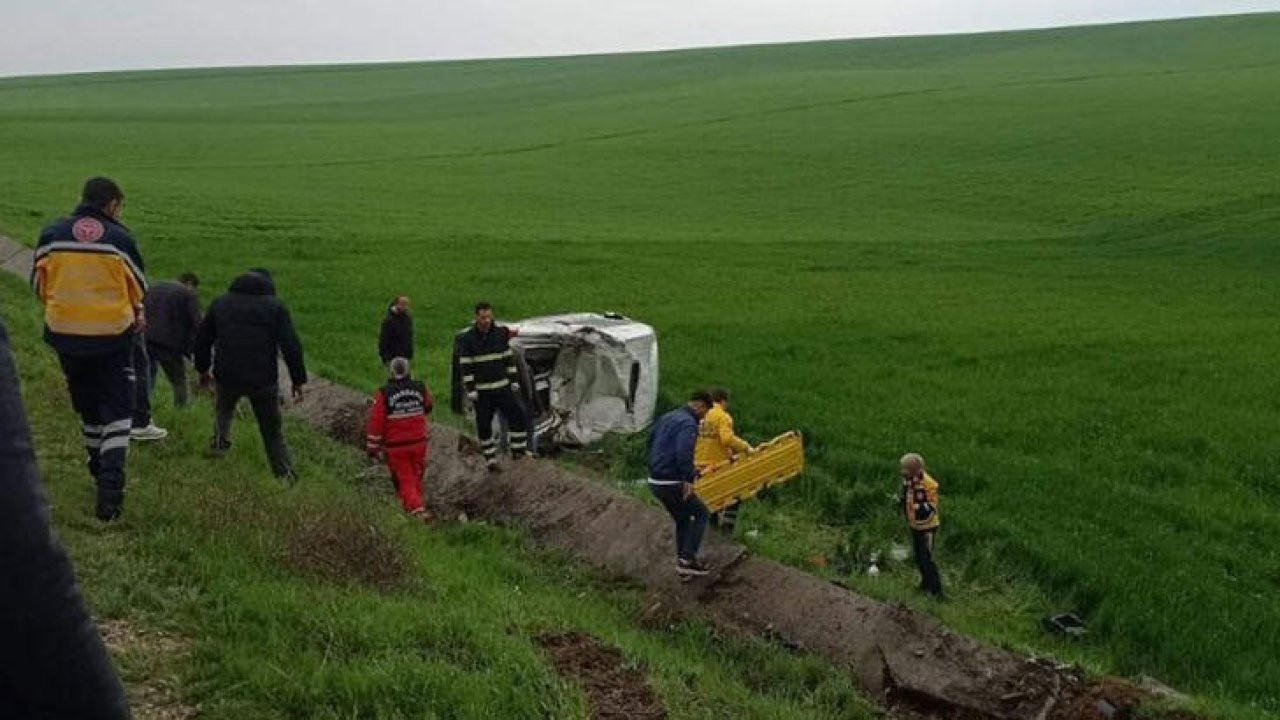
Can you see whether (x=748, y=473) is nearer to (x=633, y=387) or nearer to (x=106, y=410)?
(x=633, y=387)

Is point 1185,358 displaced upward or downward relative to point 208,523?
downward

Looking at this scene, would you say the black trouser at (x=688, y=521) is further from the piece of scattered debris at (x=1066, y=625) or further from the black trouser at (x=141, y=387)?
the black trouser at (x=141, y=387)

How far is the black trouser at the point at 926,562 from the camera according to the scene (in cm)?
981

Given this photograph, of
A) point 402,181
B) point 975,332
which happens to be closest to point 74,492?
point 975,332

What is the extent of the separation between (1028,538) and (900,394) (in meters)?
4.93

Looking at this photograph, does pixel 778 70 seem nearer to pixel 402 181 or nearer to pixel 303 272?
pixel 402 181

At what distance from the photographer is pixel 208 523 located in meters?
7.25

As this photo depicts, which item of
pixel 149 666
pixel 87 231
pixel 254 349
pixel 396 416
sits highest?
pixel 87 231

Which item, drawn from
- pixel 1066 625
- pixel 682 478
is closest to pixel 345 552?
pixel 682 478

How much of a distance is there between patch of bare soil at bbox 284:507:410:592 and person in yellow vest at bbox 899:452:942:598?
418 cm

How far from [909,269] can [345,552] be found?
21909mm

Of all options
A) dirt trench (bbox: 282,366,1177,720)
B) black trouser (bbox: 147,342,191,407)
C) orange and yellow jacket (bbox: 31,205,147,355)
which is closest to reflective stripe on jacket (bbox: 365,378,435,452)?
dirt trench (bbox: 282,366,1177,720)

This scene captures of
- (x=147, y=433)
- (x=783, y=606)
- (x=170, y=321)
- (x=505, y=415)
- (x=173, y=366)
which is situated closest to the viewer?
(x=783, y=606)

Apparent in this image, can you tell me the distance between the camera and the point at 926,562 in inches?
388
